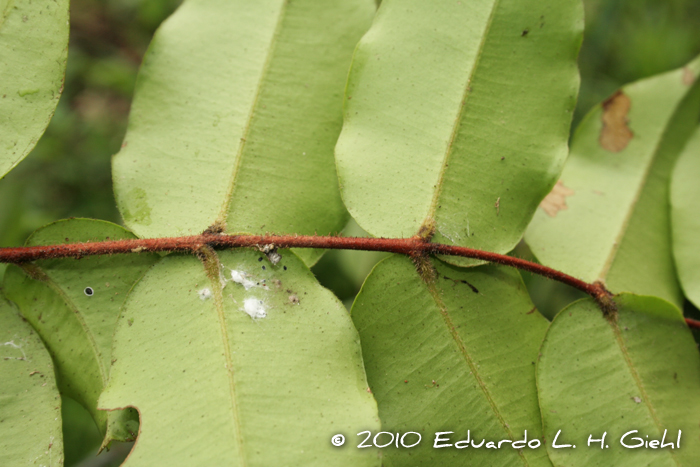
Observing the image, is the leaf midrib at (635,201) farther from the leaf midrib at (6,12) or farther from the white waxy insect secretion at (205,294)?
the leaf midrib at (6,12)

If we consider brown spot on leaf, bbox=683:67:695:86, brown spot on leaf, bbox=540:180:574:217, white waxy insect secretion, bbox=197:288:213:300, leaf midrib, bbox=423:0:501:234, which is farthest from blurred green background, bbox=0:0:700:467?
white waxy insect secretion, bbox=197:288:213:300

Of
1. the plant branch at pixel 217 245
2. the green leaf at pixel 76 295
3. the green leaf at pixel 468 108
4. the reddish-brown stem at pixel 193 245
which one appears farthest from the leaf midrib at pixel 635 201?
the green leaf at pixel 76 295

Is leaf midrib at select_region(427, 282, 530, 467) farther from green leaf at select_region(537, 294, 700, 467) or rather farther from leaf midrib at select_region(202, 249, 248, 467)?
leaf midrib at select_region(202, 249, 248, 467)

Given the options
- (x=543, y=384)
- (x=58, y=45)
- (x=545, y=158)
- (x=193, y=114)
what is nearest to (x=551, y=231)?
(x=545, y=158)

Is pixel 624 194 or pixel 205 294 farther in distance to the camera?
pixel 624 194

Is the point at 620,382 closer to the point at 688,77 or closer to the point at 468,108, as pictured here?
the point at 468,108

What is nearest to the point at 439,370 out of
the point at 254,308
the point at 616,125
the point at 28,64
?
the point at 254,308

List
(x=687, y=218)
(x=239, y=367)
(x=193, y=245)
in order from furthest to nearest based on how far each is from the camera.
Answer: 1. (x=687, y=218)
2. (x=193, y=245)
3. (x=239, y=367)
